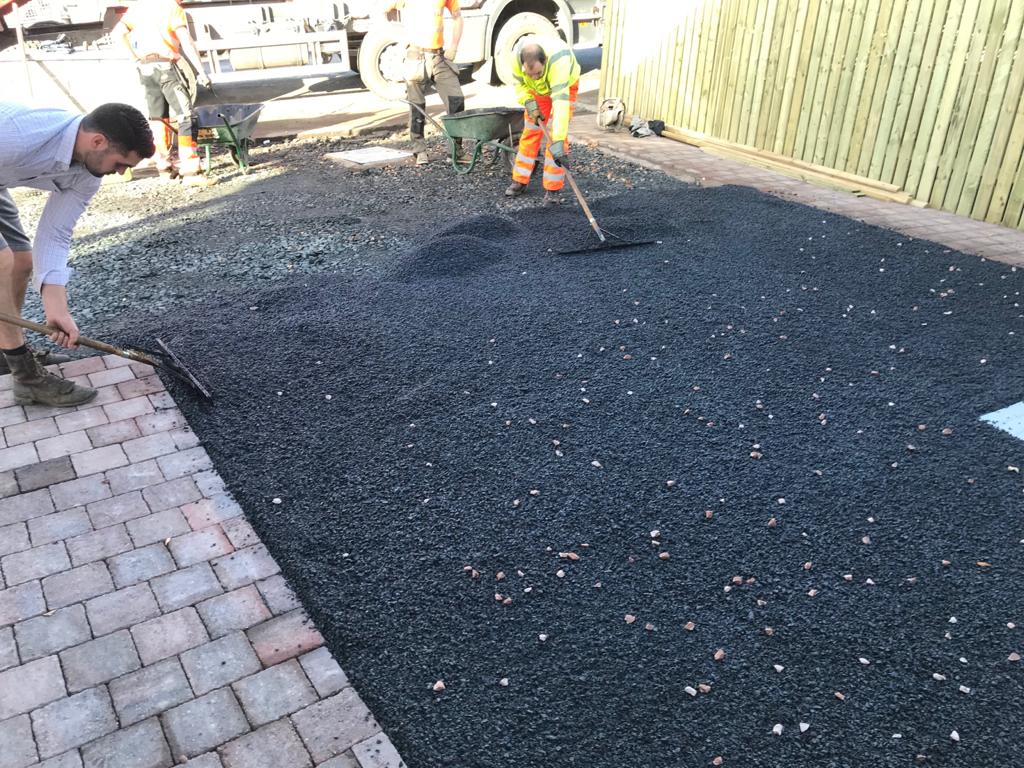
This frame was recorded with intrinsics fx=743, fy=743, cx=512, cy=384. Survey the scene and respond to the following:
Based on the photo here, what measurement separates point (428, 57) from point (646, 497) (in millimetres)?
7348

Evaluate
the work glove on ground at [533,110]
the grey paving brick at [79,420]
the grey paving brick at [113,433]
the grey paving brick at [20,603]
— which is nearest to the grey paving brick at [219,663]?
the grey paving brick at [20,603]

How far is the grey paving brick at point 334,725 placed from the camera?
204 centimetres

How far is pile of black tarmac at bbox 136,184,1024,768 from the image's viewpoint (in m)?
2.21

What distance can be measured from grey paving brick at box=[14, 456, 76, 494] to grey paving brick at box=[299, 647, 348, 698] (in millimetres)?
1512

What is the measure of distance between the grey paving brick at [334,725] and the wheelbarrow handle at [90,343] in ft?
6.92

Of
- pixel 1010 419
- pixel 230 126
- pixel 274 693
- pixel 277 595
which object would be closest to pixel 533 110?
pixel 230 126

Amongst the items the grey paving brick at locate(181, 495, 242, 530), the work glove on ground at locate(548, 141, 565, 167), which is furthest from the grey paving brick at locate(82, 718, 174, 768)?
the work glove on ground at locate(548, 141, 565, 167)

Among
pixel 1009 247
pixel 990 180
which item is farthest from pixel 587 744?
pixel 990 180

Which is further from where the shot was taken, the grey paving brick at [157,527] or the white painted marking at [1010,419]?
the white painted marking at [1010,419]

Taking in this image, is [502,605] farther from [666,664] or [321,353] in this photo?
[321,353]

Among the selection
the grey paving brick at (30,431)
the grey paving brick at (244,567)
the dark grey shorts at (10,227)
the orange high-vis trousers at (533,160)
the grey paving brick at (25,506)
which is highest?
the dark grey shorts at (10,227)

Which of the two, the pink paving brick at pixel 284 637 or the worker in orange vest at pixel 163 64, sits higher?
the worker in orange vest at pixel 163 64

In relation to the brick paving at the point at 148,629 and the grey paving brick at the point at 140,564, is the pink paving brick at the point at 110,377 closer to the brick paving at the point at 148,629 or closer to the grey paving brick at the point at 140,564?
the brick paving at the point at 148,629

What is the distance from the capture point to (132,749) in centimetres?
203
